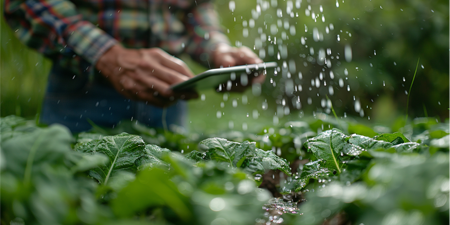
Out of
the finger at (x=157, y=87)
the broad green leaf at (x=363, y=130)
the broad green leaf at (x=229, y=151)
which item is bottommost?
the finger at (x=157, y=87)

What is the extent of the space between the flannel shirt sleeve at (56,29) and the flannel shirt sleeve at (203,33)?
0.68 m

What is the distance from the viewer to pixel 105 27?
197 centimetres

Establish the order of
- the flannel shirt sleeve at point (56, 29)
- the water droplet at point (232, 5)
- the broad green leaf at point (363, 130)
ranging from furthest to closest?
the water droplet at point (232, 5), the flannel shirt sleeve at point (56, 29), the broad green leaf at point (363, 130)

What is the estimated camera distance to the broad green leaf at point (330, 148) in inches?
27.5

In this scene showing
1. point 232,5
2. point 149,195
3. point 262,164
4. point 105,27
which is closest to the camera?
point 149,195

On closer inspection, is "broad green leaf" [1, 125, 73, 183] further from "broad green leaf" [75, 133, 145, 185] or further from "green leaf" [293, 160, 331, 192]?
"green leaf" [293, 160, 331, 192]

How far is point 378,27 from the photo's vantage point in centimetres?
507

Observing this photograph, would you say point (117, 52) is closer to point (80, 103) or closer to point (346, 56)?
point (80, 103)

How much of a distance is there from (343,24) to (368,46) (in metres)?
0.60

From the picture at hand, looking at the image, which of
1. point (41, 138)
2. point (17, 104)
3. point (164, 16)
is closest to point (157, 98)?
point (164, 16)

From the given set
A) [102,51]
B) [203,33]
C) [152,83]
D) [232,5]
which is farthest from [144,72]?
[232,5]

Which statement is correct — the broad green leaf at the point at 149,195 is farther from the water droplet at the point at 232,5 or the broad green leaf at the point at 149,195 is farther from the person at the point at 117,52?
the water droplet at the point at 232,5

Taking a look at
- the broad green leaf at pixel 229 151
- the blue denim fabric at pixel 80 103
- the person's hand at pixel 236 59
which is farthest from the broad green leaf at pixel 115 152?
the blue denim fabric at pixel 80 103

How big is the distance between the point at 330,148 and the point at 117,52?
128cm
